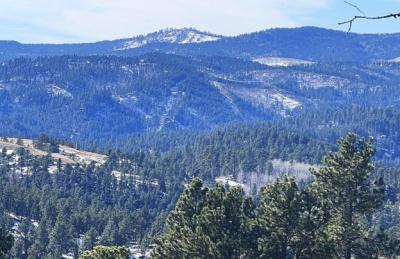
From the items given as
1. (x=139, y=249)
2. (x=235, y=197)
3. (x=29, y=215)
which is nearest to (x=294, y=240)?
(x=235, y=197)

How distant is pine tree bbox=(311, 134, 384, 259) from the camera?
53469 mm

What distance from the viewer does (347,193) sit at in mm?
54094

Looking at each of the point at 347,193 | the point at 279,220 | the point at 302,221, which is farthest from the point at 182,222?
the point at 347,193

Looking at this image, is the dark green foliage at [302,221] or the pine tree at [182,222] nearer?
the dark green foliage at [302,221]

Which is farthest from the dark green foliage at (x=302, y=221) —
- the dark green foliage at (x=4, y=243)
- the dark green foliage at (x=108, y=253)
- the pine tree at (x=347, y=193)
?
the dark green foliage at (x=4, y=243)

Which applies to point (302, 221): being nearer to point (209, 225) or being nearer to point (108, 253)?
point (209, 225)

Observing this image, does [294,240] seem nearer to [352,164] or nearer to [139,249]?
[352,164]

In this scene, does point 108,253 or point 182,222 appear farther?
point 182,222

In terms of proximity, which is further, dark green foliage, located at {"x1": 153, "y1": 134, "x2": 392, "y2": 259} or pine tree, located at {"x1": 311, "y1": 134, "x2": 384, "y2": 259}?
pine tree, located at {"x1": 311, "y1": 134, "x2": 384, "y2": 259}

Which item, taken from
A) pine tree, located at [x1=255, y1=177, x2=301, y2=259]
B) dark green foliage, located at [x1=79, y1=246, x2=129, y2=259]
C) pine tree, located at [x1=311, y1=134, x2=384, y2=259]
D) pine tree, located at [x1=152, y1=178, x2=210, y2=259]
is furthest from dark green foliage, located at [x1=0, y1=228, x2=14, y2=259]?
pine tree, located at [x1=311, y1=134, x2=384, y2=259]

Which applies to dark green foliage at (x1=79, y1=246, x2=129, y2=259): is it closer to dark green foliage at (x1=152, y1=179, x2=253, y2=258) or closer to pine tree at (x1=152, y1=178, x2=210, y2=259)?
pine tree at (x1=152, y1=178, x2=210, y2=259)

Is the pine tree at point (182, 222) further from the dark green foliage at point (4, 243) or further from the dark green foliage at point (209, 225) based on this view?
the dark green foliage at point (4, 243)

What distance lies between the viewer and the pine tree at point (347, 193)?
175ft

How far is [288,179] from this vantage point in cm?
5416
